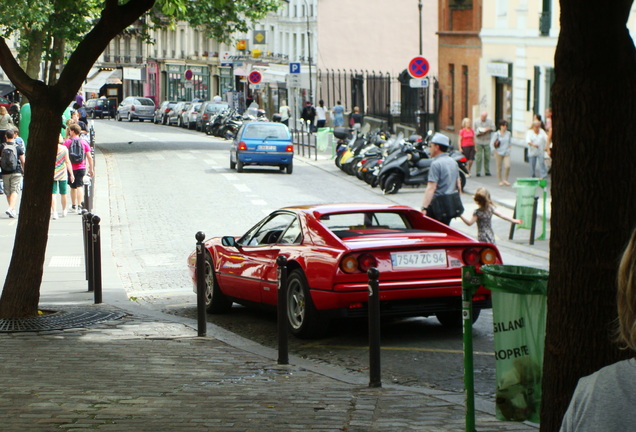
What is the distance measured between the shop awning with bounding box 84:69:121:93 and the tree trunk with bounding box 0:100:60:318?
81026mm

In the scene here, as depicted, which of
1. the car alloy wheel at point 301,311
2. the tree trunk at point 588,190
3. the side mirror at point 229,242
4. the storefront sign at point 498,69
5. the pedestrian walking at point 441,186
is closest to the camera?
the tree trunk at point 588,190

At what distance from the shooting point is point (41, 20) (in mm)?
38344

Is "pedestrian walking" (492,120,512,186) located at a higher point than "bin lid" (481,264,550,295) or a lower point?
lower

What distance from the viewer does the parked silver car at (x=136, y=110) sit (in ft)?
273

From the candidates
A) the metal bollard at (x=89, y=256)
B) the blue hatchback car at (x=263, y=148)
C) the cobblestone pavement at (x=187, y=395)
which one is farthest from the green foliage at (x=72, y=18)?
the cobblestone pavement at (x=187, y=395)

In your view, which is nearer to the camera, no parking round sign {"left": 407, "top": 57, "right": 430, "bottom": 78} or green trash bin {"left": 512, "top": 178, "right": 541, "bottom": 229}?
green trash bin {"left": 512, "top": 178, "right": 541, "bottom": 229}

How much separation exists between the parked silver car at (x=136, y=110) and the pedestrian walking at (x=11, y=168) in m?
60.7

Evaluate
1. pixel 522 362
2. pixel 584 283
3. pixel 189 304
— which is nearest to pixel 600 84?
pixel 584 283

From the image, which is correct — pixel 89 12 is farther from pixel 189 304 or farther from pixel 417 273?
pixel 417 273

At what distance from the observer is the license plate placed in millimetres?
10469

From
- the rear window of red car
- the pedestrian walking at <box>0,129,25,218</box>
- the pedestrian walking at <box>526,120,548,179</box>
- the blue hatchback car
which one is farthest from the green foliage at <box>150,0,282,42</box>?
the rear window of red car

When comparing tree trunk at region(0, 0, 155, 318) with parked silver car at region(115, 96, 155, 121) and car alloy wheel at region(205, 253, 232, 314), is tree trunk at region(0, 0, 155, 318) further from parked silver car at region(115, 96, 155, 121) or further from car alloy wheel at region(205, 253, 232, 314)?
parked silver car at region(115, 96, 155, 121)

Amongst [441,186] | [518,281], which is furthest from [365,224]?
[518,281]

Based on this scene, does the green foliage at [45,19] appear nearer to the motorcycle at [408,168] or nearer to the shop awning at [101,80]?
the motorcycle at [408,168]
